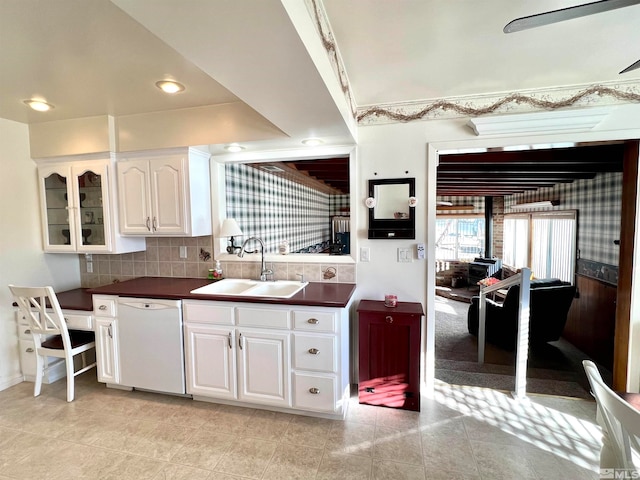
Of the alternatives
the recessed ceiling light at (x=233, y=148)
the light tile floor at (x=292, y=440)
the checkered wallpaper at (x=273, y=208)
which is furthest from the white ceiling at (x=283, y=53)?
the light tile floor at (x=292, y=440)

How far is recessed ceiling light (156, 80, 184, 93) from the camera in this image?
77.1 inches

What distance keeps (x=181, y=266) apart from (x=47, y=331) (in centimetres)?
112

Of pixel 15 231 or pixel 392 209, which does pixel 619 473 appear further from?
pixel 15 231

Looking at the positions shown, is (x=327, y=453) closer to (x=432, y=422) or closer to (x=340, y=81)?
(x=432, y=422)

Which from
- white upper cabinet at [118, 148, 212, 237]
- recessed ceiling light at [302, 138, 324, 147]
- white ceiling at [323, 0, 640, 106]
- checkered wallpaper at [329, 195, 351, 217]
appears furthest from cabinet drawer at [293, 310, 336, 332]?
checkered wallpaper at [329, 195, 351, 217]

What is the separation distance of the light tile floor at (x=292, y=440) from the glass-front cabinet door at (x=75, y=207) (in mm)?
1340

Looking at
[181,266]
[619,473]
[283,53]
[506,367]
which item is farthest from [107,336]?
[506,367]

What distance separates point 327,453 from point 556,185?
5.35 m

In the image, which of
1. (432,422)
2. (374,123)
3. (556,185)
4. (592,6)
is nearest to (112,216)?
(374,123)

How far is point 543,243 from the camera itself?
5230 millimetres

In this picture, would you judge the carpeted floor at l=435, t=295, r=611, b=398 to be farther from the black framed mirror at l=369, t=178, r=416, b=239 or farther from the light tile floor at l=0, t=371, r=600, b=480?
the black framed mirror at l=369, t=178, r=416, b=239

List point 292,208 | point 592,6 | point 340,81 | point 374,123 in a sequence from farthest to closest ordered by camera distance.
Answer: point 292,208
point 374,123
point 340,81
point 592,6

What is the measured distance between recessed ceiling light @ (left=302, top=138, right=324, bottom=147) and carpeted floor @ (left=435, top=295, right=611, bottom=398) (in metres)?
2.46

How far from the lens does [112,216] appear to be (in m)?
2.70
